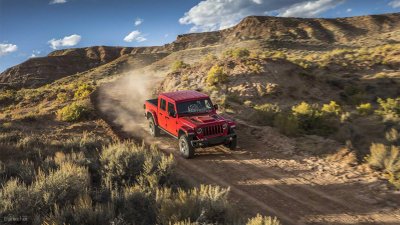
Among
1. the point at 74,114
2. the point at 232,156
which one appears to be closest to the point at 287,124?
the point at 232,156

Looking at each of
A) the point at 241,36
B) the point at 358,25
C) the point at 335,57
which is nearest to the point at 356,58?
the point at 335,57

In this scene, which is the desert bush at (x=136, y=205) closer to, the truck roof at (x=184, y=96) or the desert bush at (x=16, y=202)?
the desert bush at (x=16, y=202)

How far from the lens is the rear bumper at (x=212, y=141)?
11.9 m

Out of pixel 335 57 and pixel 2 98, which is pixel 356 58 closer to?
pixel 335 57

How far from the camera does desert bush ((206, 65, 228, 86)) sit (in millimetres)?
23953

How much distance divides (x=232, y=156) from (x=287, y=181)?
277 centimetres

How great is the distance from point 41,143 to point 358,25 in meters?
104

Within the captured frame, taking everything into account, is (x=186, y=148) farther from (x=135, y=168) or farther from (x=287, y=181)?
(x=287, y=181)

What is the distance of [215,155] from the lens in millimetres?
12586

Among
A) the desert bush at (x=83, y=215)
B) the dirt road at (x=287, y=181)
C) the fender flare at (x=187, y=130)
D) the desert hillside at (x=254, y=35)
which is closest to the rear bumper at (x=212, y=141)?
the fender flare at (x=187, y=130)

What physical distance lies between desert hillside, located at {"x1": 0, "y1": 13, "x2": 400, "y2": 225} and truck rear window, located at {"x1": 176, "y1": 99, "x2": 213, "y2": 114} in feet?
5.11

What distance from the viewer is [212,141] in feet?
39.5

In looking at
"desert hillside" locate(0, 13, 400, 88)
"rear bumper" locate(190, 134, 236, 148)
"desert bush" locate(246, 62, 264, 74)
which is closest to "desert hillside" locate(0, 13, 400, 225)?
"desert bush" locate(246, 62, 264, 74)

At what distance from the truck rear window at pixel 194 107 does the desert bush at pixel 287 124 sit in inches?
129
